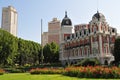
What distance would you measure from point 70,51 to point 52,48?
13.5 metres

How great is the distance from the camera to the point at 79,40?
7131cm

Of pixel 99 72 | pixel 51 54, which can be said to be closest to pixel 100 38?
pixel 51 54

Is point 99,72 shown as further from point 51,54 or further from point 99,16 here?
point 51,54

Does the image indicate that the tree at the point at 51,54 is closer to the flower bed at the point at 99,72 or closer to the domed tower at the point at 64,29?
the domed tower at the point at 64,29

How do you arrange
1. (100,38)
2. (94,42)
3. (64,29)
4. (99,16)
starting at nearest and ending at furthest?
(100,38)
(94,42)
(99,16)
(64,29)

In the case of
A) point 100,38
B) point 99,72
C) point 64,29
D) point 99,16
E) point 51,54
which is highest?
point 99,16

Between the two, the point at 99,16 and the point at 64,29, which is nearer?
the point at 99,16

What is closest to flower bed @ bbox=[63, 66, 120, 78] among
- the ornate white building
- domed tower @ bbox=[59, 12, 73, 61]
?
the ornate white building

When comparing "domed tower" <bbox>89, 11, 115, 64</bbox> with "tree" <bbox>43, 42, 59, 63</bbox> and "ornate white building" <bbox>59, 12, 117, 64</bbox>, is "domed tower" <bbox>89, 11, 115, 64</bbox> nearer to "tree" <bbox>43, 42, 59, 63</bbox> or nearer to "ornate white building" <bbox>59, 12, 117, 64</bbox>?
"ornate white building" <bbox>59, 12, 117, 64</bbox>

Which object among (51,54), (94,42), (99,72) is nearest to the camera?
(99,72)

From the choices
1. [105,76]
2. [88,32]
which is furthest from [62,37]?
[105,76]

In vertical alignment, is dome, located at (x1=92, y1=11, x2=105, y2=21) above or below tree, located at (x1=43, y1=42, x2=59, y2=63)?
above

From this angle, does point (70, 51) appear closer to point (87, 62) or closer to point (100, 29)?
point (100, 29)

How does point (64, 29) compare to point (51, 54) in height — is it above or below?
above
